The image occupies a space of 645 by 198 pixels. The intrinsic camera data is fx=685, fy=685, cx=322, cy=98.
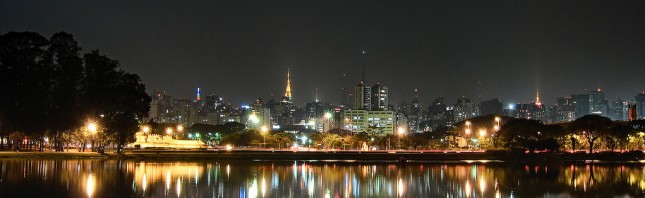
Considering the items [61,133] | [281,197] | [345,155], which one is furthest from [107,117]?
[281,197]

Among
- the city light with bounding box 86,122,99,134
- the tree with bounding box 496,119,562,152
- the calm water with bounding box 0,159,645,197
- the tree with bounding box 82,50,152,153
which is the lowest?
the calm water with bounding box 0,159,645,197

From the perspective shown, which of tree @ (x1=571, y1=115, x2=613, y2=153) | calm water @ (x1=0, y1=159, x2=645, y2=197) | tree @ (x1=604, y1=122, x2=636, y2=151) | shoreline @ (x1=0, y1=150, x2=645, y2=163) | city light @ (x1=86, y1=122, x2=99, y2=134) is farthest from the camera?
tree @ (x1=604, y1=122, x2=636, y2=151)

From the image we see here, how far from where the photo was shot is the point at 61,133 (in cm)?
7769

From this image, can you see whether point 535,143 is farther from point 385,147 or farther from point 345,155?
point 385,147

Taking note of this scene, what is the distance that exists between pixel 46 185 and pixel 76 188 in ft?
8.45

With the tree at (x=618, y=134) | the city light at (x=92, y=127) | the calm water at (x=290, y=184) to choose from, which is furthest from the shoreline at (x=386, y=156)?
the calm water at (x=290, y=184)

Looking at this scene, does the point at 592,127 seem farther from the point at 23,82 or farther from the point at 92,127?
the point at 23,82

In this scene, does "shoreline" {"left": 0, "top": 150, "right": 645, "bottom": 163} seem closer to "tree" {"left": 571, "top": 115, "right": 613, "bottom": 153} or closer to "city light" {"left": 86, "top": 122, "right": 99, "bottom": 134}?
"city light" {"left": 86, "top": 122, "right": 99, "bottom": 134}

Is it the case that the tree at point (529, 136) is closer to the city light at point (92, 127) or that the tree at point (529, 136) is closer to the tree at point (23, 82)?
the city light at point (92, 127)

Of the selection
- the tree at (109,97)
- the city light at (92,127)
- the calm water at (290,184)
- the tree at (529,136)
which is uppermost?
the tree at (109,97)

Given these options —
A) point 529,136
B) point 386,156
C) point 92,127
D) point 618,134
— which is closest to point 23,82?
point 92,127

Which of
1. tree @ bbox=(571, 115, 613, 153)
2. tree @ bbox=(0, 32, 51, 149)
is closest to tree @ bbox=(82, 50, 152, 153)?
tree @ bbox=(0, 32, 51, 149)

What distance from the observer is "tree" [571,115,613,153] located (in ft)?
309

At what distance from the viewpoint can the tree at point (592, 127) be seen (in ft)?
309
